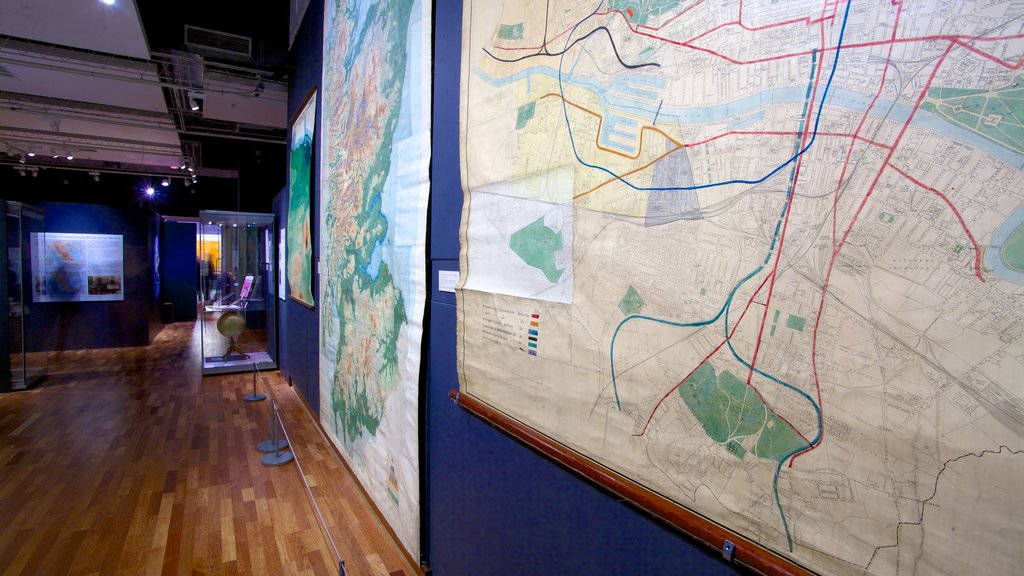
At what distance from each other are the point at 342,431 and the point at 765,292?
3.41 meters

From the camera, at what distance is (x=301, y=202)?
4.93 m

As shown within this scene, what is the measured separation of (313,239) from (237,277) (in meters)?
3.84

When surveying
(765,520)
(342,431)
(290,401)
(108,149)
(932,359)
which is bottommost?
(290,401)

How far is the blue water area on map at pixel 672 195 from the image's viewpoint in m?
0.91

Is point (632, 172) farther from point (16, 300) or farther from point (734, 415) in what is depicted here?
point (16, 300)

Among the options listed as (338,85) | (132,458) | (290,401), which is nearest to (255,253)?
(290,401)

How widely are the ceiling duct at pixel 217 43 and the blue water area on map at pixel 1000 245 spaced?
7265 millimetres

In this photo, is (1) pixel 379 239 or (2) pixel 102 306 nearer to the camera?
(1) pixel 379 239

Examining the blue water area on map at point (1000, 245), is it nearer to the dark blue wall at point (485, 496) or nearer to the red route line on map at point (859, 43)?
the red route line on map at point (859, 43)

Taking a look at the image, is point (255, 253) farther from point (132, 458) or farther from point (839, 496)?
point (839, 496)

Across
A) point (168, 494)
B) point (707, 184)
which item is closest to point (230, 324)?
point (168, 494)

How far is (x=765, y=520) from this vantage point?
31.6 inches

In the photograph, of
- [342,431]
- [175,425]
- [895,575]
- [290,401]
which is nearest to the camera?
[895,575]

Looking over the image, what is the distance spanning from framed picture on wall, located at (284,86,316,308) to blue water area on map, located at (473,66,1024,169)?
3945 millimetres
